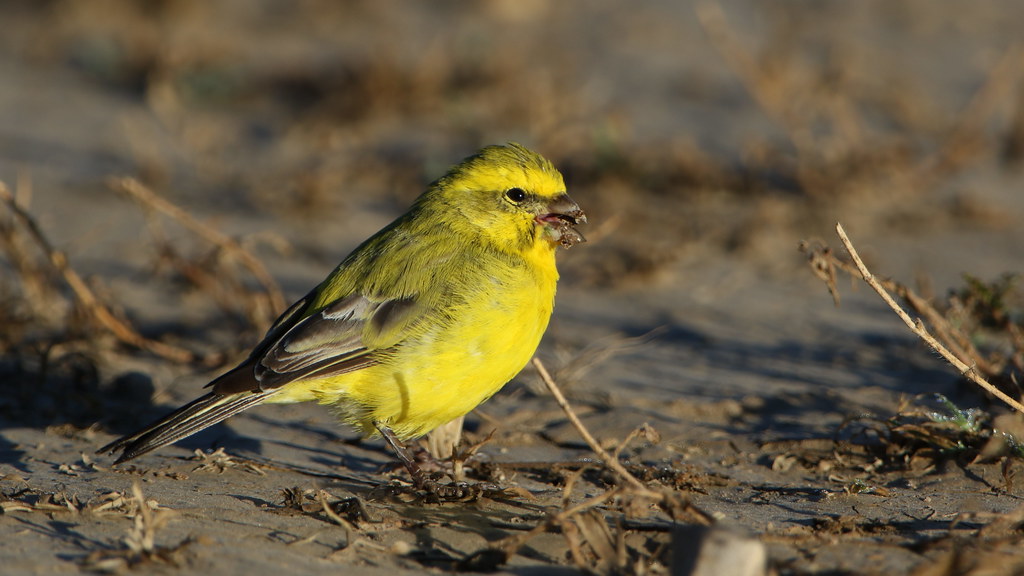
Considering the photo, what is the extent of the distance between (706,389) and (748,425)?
0.64 m

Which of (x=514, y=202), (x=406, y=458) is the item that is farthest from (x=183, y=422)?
(x=514, y=202)

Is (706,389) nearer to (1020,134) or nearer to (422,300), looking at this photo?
(422,300)

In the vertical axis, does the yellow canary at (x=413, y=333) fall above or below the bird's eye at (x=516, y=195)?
below

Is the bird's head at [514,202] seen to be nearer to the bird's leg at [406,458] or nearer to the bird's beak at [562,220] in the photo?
the bird's beak at [562,220]

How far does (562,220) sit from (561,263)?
2.97 metres

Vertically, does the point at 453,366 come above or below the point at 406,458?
above

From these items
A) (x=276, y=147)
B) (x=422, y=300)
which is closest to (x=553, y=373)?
(x=422, y=300)

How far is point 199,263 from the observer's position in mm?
7367

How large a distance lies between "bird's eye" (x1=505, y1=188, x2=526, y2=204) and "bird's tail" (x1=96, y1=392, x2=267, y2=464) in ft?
5.19

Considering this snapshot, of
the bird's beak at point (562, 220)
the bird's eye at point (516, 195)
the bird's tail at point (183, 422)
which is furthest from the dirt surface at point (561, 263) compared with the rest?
the bird's eye at point (516, 195)

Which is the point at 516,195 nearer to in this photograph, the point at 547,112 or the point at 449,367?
the point at 449,367

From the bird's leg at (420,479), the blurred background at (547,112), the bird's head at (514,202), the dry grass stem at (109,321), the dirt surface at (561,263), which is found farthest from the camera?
the blurred background at (547,112)

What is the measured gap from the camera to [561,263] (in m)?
8.47

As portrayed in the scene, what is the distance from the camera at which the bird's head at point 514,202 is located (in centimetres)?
547
